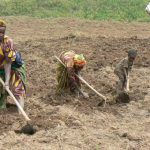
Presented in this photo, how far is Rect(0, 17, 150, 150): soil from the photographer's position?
7094 millimetres

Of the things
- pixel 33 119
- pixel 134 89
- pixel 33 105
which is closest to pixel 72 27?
pixel 134 89

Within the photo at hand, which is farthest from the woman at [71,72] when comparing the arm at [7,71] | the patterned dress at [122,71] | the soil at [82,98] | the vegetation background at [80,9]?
the vegetation background at [80,9]

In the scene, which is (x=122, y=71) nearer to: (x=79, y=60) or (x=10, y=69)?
(x=79, y=60)

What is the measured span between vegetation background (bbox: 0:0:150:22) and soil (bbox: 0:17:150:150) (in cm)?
215

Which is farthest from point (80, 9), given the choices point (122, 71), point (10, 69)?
point (10, 69)

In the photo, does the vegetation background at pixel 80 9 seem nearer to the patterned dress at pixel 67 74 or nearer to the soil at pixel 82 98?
the soil at pixel 82 98

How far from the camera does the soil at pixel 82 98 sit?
7094mm

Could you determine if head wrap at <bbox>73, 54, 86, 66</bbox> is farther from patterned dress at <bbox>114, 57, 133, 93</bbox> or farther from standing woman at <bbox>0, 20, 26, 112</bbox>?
standing woman at <bbox>0, 20, 26, 112</bbox>

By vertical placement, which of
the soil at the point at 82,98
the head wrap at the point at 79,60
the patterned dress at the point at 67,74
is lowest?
the soil at the point at 82,98

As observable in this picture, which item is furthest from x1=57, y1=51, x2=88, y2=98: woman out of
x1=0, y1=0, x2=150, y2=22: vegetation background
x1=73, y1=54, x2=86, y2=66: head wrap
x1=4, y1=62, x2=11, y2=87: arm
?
x1=0, y1=0, x2=150, y2=22: vegetation background

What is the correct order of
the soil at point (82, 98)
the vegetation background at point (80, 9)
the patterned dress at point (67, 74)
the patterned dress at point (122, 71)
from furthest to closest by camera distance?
the vegetation background at point (80, 9) < the patterned dress at point (122, 71) < the patterned dress at point (67, 74) < the soil at point (82, 98)

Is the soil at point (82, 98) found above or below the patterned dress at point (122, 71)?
below

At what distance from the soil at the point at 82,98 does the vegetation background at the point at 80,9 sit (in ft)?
7.04

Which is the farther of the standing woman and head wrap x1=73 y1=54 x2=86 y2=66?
head wrap x1=73 y1=54 x2=86 y2=66
